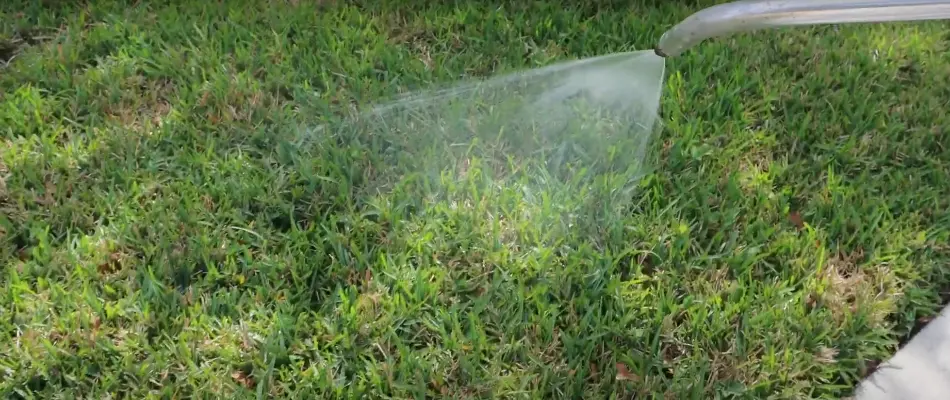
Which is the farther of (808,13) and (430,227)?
(430,227)

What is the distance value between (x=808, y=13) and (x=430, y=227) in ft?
3.19

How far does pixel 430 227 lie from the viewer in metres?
1.95

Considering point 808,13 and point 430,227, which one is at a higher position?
point 808,13

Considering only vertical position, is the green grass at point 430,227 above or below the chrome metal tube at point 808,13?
below

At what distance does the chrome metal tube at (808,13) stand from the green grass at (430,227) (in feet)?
1.79

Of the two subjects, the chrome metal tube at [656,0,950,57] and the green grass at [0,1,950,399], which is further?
the green grass at [0,1,950,399]

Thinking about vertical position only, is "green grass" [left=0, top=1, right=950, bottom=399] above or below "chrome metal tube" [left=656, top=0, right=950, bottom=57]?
below

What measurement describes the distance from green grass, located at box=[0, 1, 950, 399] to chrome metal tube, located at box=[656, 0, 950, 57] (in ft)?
1.79

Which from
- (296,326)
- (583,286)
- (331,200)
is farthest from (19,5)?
(583,286)

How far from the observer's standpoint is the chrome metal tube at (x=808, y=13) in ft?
4.81

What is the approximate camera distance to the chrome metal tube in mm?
1465

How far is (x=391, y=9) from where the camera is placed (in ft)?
8.82

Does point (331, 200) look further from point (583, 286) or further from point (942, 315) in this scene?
point (942, 315)

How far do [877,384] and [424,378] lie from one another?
3.25 feet
